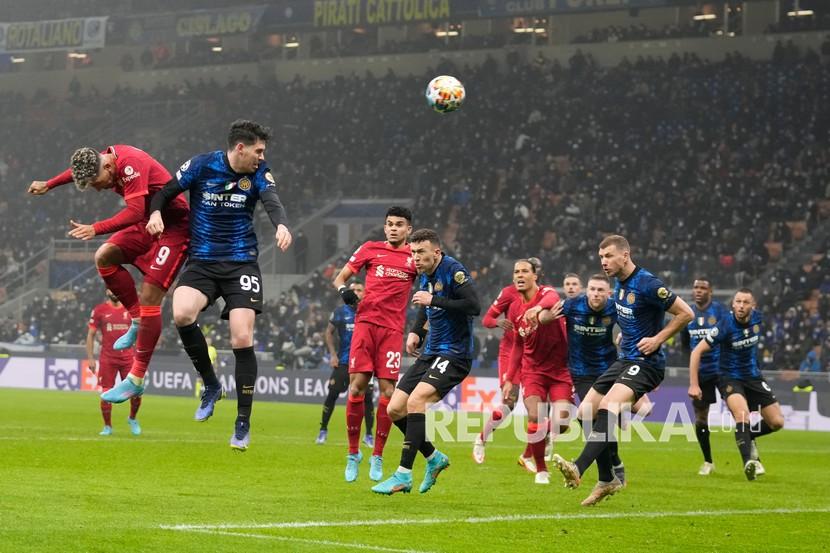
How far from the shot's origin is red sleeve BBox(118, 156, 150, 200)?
10414 millimetres

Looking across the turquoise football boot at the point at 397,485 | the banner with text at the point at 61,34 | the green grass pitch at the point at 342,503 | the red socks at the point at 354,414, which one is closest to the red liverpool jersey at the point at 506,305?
the green grass pitch at the point at 342,503

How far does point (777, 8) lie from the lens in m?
40.3

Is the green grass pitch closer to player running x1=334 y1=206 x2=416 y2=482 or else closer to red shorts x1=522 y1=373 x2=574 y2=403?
player running x1=334 y1=206 x2=416 y2=482

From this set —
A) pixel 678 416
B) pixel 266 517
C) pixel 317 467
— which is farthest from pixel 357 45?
pixel 266 517

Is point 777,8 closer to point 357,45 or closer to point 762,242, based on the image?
point 762,242

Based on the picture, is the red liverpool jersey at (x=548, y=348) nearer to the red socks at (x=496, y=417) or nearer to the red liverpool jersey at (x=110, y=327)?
the red socks at (x=496, y=417)

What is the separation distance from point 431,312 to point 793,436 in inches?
590

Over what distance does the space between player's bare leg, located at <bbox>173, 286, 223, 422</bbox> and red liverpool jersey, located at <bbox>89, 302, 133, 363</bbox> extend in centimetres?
1018

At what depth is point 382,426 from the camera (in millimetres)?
13570

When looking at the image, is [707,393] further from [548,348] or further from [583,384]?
[548,348]

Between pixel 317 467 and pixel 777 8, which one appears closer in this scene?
pixel 317 467

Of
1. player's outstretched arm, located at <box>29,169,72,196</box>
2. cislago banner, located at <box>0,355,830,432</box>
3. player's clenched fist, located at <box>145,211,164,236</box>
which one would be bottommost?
cislago banner, located at <box>0,355,830,432</box>

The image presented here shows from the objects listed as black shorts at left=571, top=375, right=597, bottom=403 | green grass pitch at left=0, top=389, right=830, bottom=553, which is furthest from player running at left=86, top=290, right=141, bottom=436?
black shorts at left=571, top=375, right=597, bottom=403

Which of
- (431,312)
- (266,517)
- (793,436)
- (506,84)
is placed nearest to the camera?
(266,517)
